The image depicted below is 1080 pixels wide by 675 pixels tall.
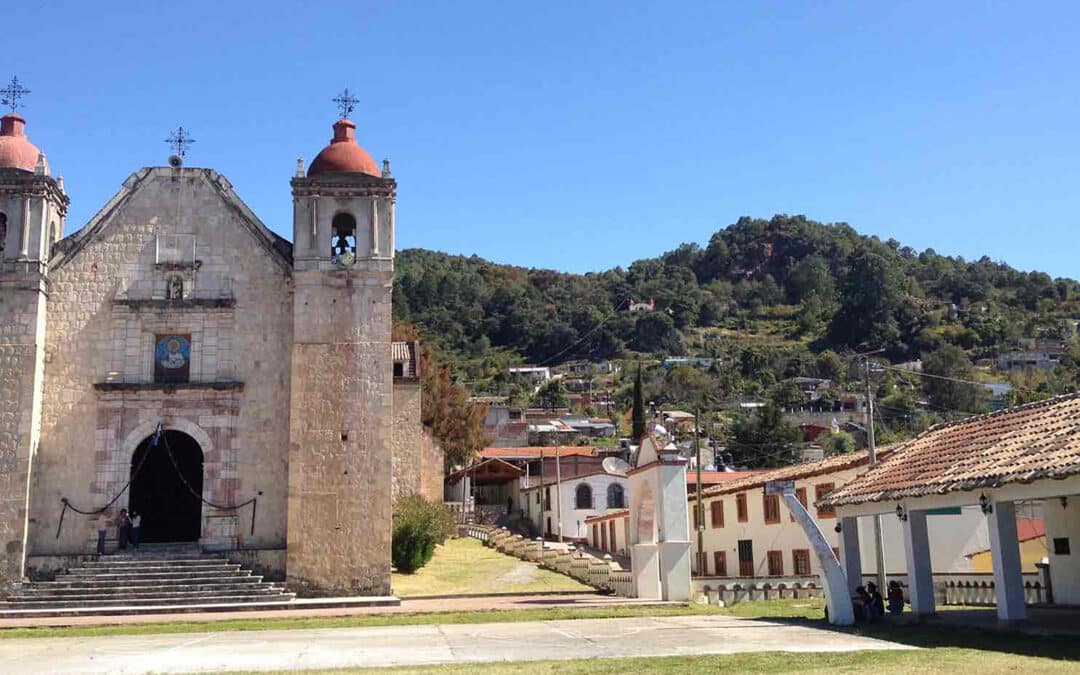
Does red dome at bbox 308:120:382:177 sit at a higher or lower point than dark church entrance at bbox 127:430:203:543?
higher

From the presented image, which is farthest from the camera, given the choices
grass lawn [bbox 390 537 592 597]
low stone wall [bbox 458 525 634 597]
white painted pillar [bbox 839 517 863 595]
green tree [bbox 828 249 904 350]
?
green tree [bbox 828 249 904 350]

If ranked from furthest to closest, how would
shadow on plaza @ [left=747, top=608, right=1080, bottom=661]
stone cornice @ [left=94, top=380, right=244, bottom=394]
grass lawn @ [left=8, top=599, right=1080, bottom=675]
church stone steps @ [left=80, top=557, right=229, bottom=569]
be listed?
stone cornice @ [left=94, top=380, right=244, bottom=394], church stone steps @ [left=80, top=557, right=229, bottom=569], shadow on plaza @ [left=747, top=608, right=1080, bottom=661], grass lawn @ [left=8, top=599, right=1080, bottom=675]

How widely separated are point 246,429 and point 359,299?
445 centimetres

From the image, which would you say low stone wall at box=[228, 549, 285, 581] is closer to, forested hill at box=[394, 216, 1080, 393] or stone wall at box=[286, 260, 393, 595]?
stone wall at box=[286, 260, 393, 595]

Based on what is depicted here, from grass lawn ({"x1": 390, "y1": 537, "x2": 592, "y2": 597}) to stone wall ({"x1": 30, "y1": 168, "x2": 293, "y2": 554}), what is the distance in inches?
161

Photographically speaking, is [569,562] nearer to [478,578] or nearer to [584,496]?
[478,578]

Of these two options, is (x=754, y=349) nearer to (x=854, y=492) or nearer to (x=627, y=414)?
(x=627, y=414)

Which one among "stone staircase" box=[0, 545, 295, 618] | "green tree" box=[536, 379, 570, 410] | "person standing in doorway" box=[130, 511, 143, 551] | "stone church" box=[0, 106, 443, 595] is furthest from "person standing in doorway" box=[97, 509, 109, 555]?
"green tree" box=[536, 379, 570, 410]

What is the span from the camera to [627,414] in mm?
118000

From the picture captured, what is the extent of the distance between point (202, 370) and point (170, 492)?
3.58 m

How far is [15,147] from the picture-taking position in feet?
87.4

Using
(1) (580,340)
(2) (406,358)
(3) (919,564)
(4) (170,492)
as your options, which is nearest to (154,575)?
(4) (170,492)

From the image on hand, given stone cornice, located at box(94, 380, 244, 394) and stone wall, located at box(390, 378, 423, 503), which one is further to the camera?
stone wall, located at box(390, 378, 423, 503)

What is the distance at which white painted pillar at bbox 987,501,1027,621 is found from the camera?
15453 mm
